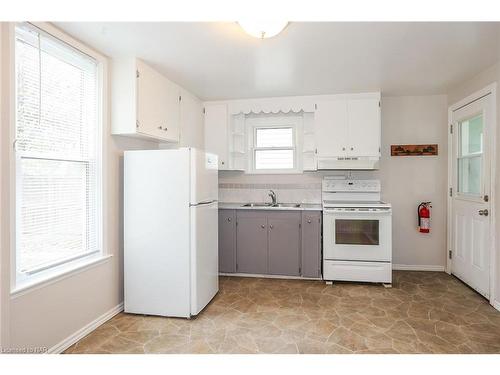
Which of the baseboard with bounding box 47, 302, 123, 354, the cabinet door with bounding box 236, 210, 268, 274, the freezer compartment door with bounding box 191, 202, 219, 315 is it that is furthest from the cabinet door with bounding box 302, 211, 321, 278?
the baseboard with bounding box 47, 302, 123, 354

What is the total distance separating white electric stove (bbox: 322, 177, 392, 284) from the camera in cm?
342

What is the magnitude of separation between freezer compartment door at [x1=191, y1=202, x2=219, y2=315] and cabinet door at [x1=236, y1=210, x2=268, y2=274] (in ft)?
2.40

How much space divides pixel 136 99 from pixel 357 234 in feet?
9.04

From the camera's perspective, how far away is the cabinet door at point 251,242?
3.77m

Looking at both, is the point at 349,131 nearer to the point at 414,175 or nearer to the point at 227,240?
the point at 414,175

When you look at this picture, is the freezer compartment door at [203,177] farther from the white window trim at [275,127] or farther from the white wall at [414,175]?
the white wall at [414,175]

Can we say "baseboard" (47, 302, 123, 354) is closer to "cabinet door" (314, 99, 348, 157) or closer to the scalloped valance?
the scalloped valance

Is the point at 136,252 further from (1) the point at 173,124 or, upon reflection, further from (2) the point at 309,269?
(2) the point at 309,269

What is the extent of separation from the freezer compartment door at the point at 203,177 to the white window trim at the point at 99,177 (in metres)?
0.78

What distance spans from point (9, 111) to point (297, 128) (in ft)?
10.6

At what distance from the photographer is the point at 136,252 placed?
269 cm

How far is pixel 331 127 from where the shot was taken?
3.77 m

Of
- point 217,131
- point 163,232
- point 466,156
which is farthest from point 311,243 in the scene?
point 466,156

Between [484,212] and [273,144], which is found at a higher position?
[273,144]
